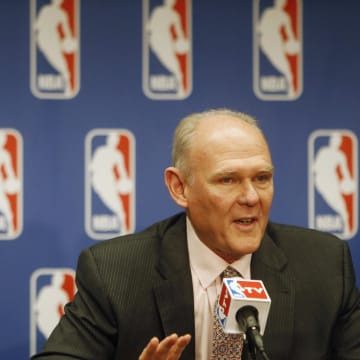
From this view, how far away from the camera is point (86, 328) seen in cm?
174

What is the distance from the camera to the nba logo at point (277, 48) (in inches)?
95.9

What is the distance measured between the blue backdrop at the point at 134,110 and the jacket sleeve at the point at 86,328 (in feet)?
1.94

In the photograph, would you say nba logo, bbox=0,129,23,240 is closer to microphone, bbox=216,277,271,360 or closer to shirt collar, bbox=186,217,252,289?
shirt collar, bbox=186,217,252,289

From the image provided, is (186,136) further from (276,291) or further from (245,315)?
(245,315)

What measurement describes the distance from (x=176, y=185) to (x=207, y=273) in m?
0.27

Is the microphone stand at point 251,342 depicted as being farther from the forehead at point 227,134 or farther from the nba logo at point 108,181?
the nba logo at point 108,181

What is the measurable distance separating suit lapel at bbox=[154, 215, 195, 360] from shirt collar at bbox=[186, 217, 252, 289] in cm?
3

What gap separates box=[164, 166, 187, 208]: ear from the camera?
1.86 metres

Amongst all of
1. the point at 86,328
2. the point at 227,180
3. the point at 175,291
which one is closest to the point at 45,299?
the point at 86,328

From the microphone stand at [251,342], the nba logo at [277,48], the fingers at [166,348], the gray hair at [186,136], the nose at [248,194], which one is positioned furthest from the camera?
the nba logo at [277,48]

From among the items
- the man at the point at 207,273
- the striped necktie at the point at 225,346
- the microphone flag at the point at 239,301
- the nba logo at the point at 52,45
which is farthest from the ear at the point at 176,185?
the nba logo at the point at 52,45

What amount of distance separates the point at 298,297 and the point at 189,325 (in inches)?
13.2

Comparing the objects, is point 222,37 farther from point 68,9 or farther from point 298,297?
point 298,297

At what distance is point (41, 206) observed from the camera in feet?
7.72
